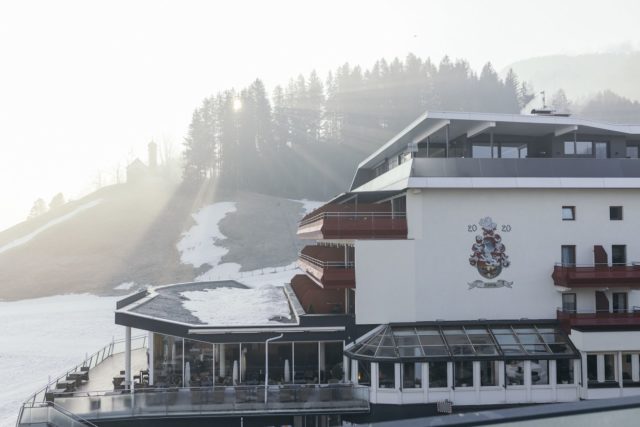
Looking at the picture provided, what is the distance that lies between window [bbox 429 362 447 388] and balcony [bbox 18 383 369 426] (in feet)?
10.6

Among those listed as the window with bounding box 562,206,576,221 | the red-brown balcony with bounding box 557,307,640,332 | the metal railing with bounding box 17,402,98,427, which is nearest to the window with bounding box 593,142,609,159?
the window with bounding box 562,206,576,221

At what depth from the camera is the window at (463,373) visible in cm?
2762

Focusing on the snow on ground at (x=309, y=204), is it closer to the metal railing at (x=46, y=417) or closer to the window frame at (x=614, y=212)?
the window frame at (x=614, y=212)

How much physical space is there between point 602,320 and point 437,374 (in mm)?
8389

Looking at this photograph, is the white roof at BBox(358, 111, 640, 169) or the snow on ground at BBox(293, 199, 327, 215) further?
the snow on ground at BBox(293, 199, 327, 215)

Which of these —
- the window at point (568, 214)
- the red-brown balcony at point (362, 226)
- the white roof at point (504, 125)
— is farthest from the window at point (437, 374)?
the white roof at point (504, 125)

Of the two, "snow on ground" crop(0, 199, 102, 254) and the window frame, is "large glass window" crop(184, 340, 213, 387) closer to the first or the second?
the window frame

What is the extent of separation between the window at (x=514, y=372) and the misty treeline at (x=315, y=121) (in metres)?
109

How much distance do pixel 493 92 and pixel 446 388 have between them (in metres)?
161

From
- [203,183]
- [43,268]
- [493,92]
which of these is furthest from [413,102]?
[43,268]

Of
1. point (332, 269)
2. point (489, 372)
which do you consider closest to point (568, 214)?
point (489, 372)

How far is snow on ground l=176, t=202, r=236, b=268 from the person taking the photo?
96.5 m

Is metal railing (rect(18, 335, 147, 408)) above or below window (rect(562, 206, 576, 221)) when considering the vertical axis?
below

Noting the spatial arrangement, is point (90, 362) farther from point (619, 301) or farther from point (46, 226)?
point (46, 226)
